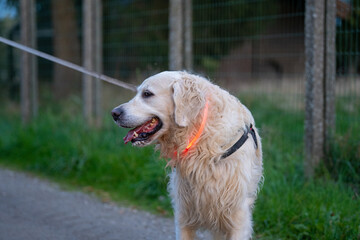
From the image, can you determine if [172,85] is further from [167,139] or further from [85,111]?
[85,111]

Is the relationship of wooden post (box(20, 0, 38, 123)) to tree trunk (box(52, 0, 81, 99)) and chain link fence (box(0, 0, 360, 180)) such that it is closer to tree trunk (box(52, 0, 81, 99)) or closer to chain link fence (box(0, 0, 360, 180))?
tree trunk (box(52, 0, 81, 99))

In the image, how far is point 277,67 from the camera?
22.1 ft

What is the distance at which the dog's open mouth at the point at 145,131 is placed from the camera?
304cm

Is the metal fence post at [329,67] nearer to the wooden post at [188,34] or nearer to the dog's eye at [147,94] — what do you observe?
the wooden post at [188,34]

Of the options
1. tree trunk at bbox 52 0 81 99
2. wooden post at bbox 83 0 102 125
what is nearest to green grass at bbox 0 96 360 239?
wooden post at bbox 83 0 102 125

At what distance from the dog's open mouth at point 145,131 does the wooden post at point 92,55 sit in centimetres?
420

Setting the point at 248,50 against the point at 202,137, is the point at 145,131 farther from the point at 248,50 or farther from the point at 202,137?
the point at 248,50

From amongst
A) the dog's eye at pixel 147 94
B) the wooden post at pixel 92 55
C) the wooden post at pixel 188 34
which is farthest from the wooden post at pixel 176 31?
the dog's eye at pixel 147 94

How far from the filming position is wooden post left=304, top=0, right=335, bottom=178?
464cm

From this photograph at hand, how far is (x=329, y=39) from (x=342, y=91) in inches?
54.0

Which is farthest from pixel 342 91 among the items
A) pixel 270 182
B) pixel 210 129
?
pixel 210 129

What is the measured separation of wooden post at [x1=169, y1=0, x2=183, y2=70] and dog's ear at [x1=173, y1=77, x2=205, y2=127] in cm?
291

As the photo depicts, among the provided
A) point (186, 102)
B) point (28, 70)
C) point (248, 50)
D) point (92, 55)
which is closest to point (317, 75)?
point (248, 50)

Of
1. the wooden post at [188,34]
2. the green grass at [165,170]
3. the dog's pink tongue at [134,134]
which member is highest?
the wooden post at [188,34]
